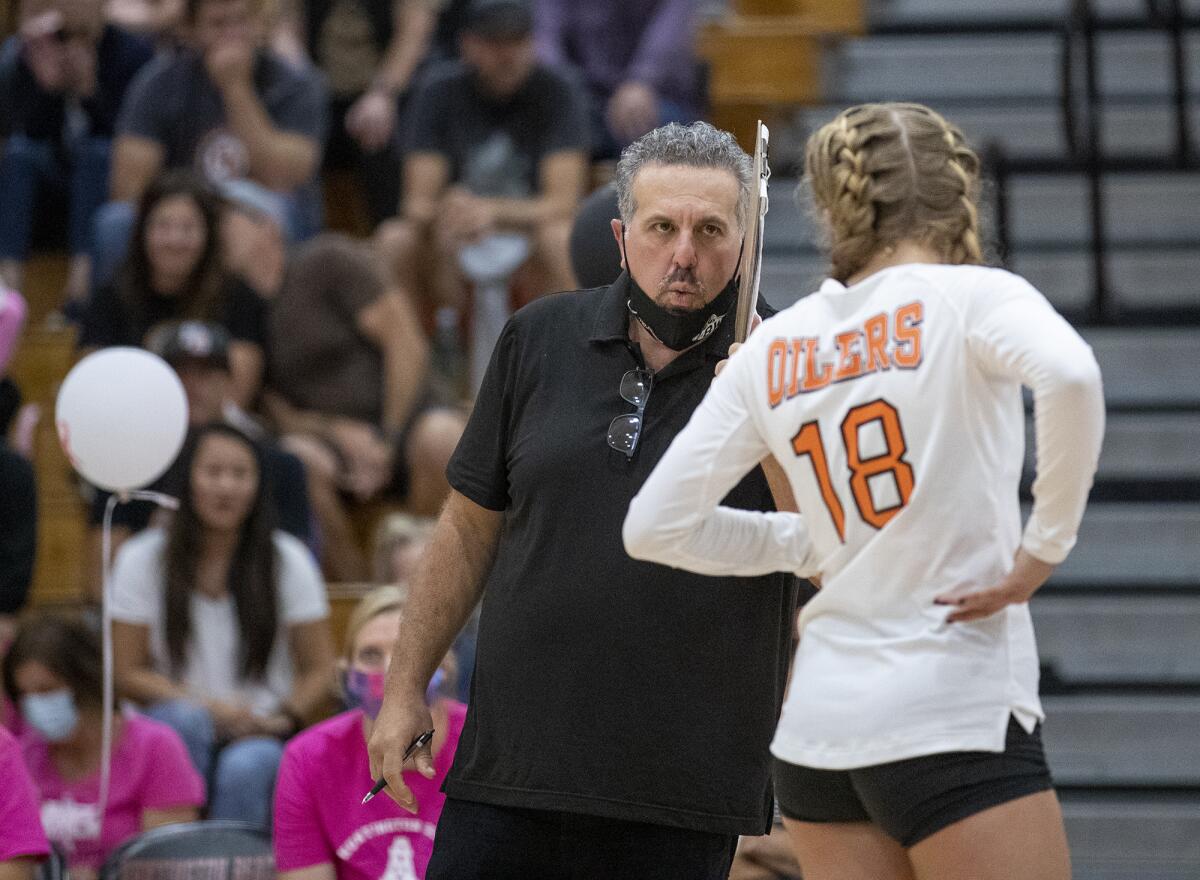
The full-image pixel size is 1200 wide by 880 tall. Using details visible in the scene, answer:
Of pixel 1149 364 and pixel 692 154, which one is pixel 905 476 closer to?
pixel 692 154

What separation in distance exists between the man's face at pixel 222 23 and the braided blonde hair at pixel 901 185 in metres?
5.61

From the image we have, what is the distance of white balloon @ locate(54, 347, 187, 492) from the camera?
4.93 meters

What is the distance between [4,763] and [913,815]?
7.57 ft

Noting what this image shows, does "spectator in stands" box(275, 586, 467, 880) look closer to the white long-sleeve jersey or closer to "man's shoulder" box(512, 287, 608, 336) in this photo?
"man's shoulder" box(512, 287, 608, 336)

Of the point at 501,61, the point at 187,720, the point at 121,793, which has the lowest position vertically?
the point at 121,793

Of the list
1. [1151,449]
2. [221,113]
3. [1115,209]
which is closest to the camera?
[1151,449]

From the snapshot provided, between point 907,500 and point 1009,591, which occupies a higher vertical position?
point 907,500

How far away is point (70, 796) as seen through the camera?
5117 millimetres

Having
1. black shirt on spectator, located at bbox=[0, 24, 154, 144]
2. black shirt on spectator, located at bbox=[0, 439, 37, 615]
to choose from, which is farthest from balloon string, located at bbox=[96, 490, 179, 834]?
black shirt on spectator, located at bbox=[0, 24, 154, 144]

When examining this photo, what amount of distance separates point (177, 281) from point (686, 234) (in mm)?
4133

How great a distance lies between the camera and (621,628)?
2959 mm

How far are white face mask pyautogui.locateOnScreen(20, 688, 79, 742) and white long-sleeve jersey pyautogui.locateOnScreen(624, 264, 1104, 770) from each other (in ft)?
9.86

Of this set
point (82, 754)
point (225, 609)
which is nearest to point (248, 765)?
point (82, 754)

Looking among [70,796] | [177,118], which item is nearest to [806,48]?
[177,118]
